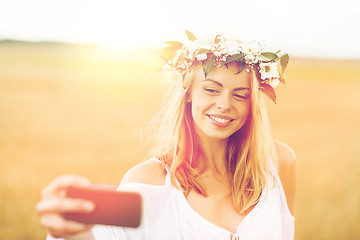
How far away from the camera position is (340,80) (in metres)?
12.3

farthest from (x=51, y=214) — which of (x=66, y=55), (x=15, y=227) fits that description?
(x=66, y=55)

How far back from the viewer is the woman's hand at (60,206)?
3.05 feet

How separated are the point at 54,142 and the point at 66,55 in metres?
2.65

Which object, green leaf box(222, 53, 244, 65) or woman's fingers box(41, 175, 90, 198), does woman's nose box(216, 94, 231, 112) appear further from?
woman's fingers box(41, 175, 90, 198)

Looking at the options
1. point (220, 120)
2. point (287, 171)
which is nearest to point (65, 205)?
point (220, 120)

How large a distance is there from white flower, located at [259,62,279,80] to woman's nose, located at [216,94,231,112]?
29cm

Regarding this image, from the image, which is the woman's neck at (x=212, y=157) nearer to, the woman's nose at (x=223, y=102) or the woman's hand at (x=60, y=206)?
the woman's nose at (x=223, y=102)

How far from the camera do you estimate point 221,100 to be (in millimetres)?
1832

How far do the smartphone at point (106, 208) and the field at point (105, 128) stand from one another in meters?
3.07

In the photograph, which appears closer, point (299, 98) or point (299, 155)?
point (299, 155)

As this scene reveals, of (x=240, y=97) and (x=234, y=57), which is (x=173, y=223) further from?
(x=234, y=57)

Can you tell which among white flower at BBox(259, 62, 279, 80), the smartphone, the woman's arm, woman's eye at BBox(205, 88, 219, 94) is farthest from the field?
the smartphone

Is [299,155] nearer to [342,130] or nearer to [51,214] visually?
[342,130]

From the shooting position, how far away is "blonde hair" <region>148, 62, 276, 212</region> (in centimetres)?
196
